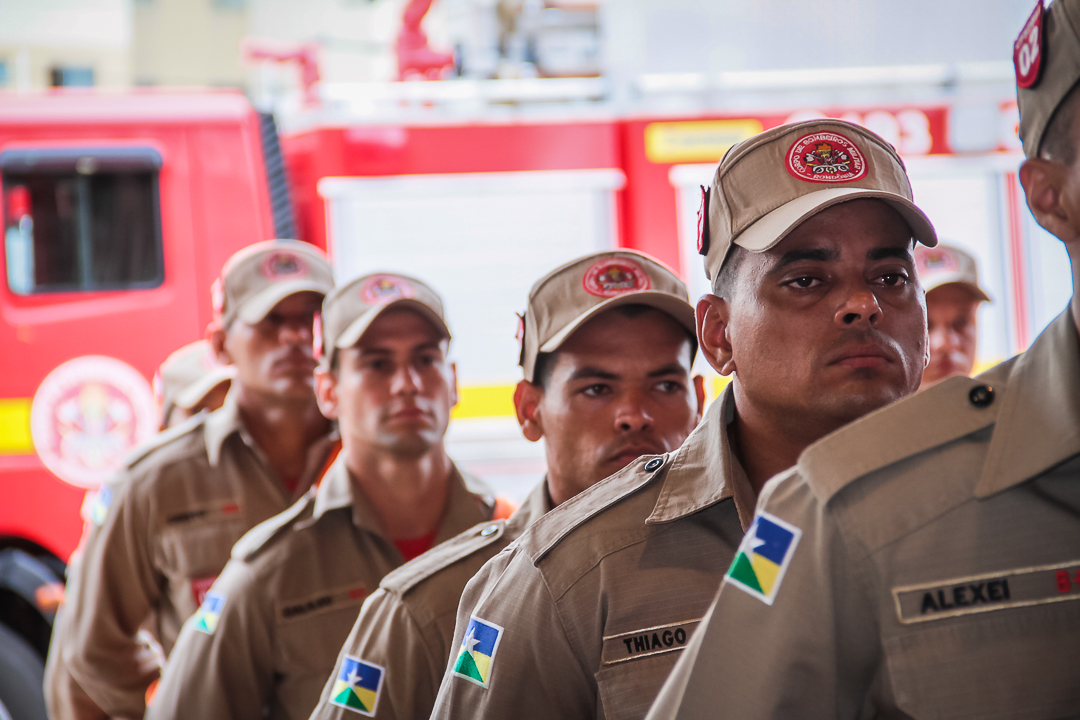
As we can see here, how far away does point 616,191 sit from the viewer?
4797 millimetres

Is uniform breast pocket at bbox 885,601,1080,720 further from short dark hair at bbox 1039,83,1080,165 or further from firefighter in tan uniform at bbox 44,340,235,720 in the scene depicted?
firefighter in tan uniform at bbox 44,340,235,720

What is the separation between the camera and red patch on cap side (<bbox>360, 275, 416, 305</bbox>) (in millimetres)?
2963

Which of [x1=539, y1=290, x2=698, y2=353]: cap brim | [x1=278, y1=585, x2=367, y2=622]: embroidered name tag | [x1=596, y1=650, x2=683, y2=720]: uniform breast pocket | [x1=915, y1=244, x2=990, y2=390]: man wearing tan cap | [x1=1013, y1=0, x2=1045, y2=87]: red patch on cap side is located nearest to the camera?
[x1=1013, y1=0, x2=1045, y2=87]: red patch on cap side

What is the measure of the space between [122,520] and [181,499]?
18 cm

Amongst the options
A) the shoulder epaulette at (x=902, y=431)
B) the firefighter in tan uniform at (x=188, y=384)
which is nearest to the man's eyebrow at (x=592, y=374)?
the shoulder epaulette at (x=902, y=431)

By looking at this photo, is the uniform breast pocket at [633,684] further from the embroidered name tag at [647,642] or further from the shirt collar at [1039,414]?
the shirt collar at [1039,414]

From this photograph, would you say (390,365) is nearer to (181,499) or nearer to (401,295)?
(401,295)

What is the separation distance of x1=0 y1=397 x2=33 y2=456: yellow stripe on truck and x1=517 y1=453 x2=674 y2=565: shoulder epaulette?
11.1ft

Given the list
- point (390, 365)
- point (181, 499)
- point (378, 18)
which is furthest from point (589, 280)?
point (378, 18)

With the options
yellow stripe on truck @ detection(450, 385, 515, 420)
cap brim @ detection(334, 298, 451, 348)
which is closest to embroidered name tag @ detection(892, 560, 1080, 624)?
cap brim @ detection(334, 298, 451, 348)

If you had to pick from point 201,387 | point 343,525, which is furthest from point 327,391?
point 201,387

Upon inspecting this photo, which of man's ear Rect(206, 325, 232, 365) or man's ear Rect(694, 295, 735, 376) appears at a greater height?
man's ear Rect(206, 325, 232, 365)

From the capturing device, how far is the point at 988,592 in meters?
0.99

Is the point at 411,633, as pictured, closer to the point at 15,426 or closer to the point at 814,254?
the point at 814,254
